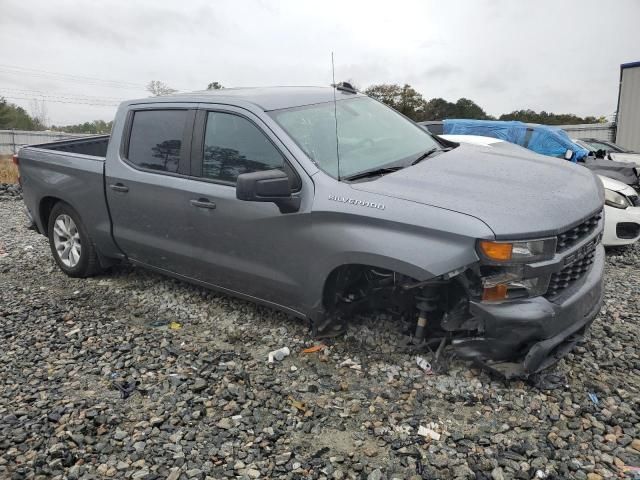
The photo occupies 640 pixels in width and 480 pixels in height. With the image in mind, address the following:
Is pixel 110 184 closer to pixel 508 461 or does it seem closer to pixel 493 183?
pixel 493 183

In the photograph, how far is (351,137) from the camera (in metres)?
3.92

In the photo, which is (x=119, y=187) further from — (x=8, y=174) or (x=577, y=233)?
(x=8, y=174)

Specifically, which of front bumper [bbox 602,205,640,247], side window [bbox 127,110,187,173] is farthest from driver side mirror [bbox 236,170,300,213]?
front bumper [bbox 602,205,640,247]

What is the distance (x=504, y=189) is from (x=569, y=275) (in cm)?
63

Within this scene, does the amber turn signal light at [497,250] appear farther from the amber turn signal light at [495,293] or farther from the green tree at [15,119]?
the green tree at [15,119]

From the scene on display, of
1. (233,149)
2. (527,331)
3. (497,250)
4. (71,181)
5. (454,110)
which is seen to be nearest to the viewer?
(497,250)

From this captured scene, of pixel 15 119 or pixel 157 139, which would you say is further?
pixel 15 119

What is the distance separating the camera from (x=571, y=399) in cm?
318

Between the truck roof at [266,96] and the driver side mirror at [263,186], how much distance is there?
2.47 feet

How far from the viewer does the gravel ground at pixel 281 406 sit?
2752 mm

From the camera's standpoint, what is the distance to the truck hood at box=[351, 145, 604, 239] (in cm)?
294

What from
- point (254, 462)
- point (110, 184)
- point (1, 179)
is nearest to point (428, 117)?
point (1, 179)

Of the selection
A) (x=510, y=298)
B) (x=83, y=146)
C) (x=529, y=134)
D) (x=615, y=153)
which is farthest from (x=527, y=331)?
(x=615, y=153)

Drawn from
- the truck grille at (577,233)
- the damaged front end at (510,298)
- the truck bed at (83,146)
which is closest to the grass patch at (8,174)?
the truck bed at (83,146)
